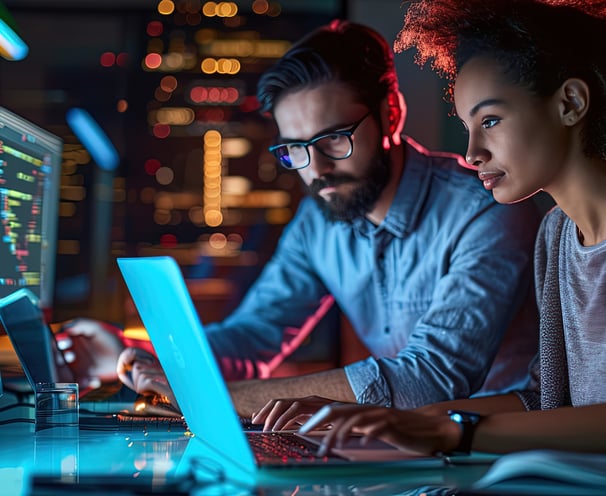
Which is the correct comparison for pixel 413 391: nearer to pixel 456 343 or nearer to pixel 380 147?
pixel 456 343

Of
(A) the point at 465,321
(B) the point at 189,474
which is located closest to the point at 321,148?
(A) the point at 465,321

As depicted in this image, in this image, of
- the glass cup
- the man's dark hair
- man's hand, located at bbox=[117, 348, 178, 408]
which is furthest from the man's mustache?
the glass cup

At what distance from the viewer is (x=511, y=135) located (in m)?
1.50

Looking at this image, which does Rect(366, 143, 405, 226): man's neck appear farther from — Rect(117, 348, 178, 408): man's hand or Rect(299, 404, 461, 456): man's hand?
Rect(299, 404, 461, 456): man's hand

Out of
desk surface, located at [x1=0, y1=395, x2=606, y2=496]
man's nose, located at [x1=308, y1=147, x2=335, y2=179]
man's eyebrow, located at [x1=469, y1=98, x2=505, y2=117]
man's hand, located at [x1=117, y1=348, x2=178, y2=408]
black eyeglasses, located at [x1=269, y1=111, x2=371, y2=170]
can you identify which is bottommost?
desk surface, located at [x1=0, y1=395, x2=606, y2=496]

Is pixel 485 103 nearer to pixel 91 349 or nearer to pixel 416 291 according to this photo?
pixel 416 291

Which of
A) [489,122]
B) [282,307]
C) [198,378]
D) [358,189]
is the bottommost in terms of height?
[198,378]

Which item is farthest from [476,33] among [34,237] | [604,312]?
[34,237]

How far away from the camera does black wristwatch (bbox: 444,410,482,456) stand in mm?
1062

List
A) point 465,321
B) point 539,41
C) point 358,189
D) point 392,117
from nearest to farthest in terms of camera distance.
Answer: point 539,41 < point 465,321 < point 358,189 < point 392,117

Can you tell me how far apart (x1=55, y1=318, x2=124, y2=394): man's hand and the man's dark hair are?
763mm

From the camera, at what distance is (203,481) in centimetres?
88

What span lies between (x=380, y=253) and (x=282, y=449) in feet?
4.28

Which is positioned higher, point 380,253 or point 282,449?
point 380,253
